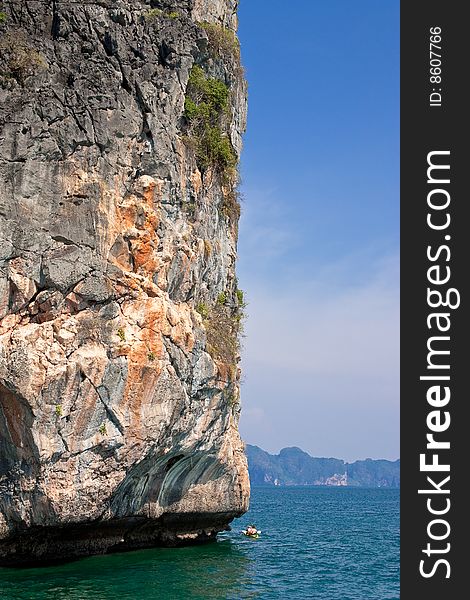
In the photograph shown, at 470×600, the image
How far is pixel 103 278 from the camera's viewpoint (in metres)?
18.0

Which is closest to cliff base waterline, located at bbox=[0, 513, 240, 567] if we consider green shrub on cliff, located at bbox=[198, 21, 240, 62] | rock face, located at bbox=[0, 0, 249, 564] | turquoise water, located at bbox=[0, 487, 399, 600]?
rock face, located at bbox=[0, 0, 249, 564]

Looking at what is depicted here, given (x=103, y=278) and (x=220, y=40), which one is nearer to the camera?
(x=103, y=278)

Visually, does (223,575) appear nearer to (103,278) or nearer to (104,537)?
(104,537)

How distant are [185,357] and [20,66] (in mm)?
8915

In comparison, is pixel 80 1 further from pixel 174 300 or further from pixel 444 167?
pixel 444 167

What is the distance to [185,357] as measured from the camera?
19.6 meters

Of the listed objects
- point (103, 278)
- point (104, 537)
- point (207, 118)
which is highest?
point (207, 118)

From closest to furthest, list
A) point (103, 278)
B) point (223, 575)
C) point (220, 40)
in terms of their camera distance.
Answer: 1. point (103, 278)
2. point (223, 575)
3. point (220, 40)

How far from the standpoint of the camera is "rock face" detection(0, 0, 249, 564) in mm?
17375

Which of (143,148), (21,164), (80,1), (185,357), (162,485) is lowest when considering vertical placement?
(162,485)

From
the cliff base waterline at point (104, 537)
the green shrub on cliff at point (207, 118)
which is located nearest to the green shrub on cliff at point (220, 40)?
the green shrub on cliff at point (207, 118)

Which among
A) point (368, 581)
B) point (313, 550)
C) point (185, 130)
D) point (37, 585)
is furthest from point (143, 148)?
point (313, 550)

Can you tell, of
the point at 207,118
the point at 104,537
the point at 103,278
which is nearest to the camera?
the point at 103,278

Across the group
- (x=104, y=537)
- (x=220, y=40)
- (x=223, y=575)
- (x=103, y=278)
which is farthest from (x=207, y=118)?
(x=223, y=575)
